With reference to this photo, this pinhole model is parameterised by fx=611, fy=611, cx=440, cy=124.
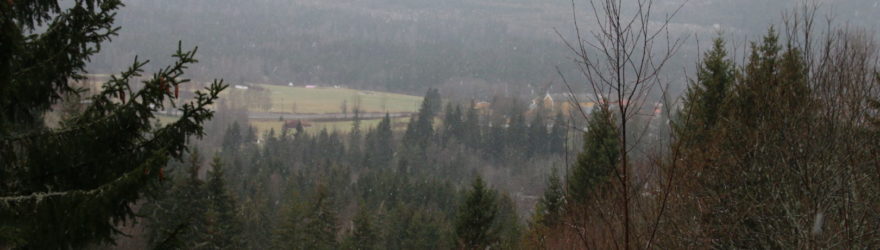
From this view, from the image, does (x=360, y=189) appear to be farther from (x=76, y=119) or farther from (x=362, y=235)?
(x=76, y=119)

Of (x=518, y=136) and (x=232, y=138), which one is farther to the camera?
(x=518, y=136)

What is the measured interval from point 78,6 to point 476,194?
10.6 meters

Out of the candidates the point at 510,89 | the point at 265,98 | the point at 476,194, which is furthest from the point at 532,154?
the point at 476,194

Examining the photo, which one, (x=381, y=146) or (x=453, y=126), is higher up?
(x=453, y=126)

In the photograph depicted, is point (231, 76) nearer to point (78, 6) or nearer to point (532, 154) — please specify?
point (532, 154)

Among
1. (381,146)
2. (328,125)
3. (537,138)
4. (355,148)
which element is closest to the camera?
(355,148)

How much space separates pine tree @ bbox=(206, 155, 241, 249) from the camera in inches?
615

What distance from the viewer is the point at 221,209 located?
16219 mm

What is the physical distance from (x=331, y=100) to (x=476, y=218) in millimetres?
71080

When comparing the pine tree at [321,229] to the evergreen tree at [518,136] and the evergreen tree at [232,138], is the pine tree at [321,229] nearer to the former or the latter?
the evergreen tree at [232,138]

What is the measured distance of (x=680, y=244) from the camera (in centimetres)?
564

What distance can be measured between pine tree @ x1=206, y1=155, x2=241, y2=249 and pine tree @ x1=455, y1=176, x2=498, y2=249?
20.3 feet

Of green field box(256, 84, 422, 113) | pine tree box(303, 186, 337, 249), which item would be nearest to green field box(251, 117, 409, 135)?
green field box(256, 84, 422, 113)

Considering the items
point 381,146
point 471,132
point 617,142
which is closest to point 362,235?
point 617,142
